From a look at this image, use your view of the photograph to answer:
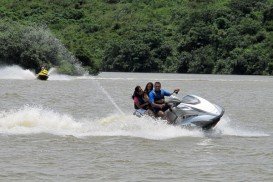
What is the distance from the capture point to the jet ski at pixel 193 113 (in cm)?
1606

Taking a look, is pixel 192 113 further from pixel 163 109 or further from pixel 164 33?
pixel 164 33

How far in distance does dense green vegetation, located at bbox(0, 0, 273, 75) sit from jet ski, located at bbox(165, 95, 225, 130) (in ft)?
139

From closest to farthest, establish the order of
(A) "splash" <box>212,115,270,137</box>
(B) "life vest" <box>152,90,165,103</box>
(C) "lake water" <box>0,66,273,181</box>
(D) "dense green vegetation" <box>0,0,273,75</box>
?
(C) "lake water" <box>0,66,273,181</box>
(B) "life vest" <box>152,90,165,103</box>
(A) "splash" <box>212,115,270,137</box>
(D) "dense green vegetation" <box>0,0,273,75</box>

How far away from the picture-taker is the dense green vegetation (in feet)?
253

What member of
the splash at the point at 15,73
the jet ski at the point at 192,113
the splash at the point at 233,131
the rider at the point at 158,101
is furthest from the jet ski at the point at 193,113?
the splash at the point at 15,73

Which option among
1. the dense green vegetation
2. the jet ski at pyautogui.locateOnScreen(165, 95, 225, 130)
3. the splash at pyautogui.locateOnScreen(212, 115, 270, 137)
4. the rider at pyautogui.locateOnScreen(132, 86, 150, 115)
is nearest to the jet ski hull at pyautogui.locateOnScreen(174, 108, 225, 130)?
the jet ski at pyautogui.locateOnScreen(165, 95, 225, 130)

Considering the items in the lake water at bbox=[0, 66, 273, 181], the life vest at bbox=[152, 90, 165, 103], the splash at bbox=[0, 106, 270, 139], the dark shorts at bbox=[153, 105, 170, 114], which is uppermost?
the life vest at bbox=[152, 90, 165, 103]

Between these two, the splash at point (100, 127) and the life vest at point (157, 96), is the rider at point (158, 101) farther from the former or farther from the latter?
the splash at point (100, 127)

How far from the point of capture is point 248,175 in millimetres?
12289

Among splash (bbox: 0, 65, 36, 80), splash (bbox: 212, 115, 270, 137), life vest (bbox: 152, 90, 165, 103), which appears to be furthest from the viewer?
splash (bbox: 0, 65, 36, 80)

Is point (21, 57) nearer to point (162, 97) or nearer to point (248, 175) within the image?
point (162, 97)

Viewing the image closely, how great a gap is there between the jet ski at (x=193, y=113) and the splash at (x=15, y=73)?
3623cm

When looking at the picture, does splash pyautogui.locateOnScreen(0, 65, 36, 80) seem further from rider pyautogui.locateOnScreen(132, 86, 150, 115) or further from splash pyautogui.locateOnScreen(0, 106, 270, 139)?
rider pyautogui.locateOnScreen(132, 86, 150, 115)

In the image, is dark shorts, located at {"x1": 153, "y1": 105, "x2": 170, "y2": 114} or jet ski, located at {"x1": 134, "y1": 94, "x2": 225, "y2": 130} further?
dark shorts, located at {"x1": 153, "y1": 105, "x2": 170, "y2": 114}
